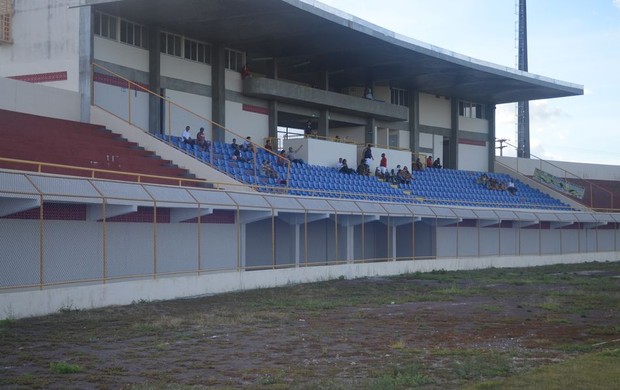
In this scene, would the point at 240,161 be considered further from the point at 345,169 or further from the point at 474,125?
the point at 474,125

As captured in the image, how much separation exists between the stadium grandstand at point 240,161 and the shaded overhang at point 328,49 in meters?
0.16

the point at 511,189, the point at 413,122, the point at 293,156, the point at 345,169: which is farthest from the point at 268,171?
the point at 511,189

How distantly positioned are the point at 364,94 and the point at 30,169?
31.4 m

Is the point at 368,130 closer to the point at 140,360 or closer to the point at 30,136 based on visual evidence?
the point at 30,136

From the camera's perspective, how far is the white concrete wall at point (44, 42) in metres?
32.7

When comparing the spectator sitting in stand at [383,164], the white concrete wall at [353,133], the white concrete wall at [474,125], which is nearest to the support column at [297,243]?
the spectator sitting in stand at [383,164]

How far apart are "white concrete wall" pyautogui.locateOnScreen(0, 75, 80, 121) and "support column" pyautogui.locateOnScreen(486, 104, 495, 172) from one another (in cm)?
3747

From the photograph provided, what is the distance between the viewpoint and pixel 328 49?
44438 mm

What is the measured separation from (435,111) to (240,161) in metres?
25.5

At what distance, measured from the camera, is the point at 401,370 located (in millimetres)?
12445

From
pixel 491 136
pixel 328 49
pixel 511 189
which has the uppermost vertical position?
pixel 328 49

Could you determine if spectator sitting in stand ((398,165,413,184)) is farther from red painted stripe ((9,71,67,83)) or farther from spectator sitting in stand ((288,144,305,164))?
red painted stripe ((9,71,67,83))

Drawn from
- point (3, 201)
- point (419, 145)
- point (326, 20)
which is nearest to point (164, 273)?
point (3, 201)

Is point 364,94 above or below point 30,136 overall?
above
